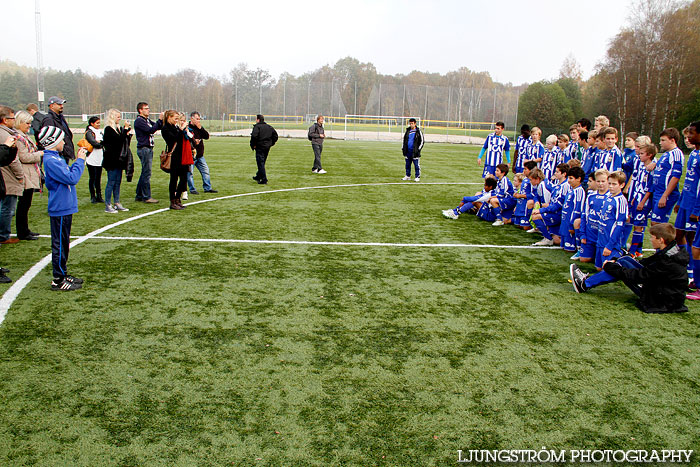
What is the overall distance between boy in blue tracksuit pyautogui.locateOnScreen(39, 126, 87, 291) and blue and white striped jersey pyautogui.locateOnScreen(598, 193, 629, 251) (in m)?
6.38

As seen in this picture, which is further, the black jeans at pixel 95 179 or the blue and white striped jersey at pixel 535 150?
the blue and white striped jersey at pixel 535 150

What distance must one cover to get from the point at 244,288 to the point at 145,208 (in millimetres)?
5658

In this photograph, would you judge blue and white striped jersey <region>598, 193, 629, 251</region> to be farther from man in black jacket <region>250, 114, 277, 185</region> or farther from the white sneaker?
man in black jacket <region>250, 114, 277, 185</region>

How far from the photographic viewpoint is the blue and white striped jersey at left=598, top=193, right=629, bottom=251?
6492mm

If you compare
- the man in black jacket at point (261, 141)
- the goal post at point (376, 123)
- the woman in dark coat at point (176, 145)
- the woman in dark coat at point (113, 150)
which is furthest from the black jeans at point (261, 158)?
the goal post at point (376, 123)

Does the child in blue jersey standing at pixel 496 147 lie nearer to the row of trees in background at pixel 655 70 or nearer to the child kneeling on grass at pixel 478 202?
the child kneeling on grass at pixel 478 202

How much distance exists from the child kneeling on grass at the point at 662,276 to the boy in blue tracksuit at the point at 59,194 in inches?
242

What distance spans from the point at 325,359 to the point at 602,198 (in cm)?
473

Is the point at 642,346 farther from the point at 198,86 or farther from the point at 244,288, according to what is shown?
the point at 198,86

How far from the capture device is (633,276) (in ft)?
18.3

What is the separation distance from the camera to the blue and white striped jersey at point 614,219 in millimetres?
6492

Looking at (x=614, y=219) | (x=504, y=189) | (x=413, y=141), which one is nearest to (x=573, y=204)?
(x=614, y=219)

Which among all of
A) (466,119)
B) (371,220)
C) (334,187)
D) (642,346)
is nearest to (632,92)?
(466,119)

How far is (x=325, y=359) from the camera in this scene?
4.21 m
